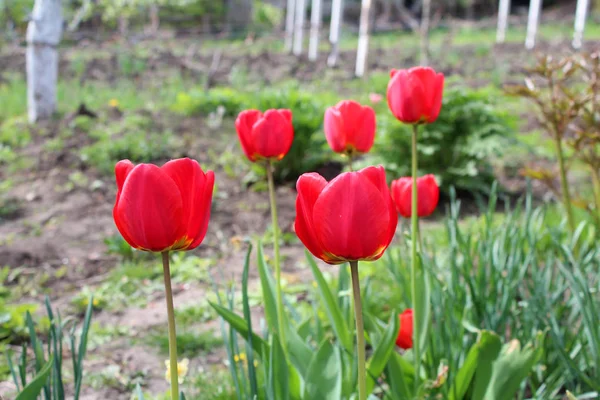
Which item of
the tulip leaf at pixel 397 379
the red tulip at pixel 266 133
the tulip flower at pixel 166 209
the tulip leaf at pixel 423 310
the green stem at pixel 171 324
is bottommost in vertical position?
the tulip leaf at pixel 397 379

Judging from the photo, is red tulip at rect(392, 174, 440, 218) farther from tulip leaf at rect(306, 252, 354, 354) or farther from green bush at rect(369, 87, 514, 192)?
green bush at rect(369, 87, 514, 192)

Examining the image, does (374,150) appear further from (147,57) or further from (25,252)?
(147,57)

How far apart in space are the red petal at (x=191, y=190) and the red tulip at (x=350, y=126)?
611mm

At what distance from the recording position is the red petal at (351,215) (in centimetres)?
86

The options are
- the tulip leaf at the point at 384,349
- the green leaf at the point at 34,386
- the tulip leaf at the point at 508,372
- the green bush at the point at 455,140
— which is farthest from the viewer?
the green bush at the point at 455,140

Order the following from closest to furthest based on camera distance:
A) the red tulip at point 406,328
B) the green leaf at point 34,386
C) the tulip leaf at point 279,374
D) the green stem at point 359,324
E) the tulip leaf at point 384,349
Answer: the green stem at point 359,324 → the green leaf at point 34,386 → the tulip leaf at point 279,374 → the tulip leaf at point 384,349 → the red tulip at point 406,328

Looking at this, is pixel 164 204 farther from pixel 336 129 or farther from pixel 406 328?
pixel 406 328

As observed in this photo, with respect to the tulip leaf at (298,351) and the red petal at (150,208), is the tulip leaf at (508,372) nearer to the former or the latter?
the tulip leaf at (298,351)

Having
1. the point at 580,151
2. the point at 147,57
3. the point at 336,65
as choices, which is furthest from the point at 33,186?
the point at 336,65

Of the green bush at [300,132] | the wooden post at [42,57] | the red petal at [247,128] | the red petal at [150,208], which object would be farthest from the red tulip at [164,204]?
the wooden post at [42,57]

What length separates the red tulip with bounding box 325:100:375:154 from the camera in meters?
1.48

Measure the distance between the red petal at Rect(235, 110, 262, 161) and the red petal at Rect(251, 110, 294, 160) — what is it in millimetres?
15

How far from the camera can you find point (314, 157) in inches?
181

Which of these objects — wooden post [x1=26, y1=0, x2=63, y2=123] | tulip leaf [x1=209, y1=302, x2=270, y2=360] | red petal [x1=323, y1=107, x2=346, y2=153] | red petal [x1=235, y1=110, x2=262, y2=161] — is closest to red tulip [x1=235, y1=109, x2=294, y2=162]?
red petal [x1=235, y1=110, x2=262, y2=161]
